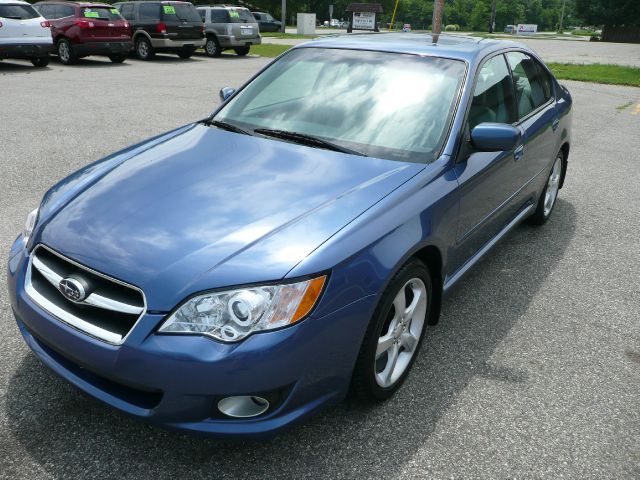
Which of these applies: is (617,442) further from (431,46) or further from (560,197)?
(560,197)

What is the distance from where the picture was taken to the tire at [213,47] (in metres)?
20.8

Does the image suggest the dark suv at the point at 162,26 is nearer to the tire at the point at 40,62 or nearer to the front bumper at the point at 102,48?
the front bumper at the point at 102,48

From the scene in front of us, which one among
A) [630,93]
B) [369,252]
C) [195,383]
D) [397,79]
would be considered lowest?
[630,93]

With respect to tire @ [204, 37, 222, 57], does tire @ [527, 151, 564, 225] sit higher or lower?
higher

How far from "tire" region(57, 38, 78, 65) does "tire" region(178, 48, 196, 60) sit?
12.6 feet

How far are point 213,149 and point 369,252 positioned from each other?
1223 mm

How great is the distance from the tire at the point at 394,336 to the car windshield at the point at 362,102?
0.67 metres

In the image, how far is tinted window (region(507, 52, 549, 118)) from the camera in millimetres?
4238

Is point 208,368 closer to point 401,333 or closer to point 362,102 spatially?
point 401,333

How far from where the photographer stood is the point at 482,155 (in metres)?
3.44

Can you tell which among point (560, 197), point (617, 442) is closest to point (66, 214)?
point (617, 442)

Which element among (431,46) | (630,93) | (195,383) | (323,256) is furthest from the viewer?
(630,93)

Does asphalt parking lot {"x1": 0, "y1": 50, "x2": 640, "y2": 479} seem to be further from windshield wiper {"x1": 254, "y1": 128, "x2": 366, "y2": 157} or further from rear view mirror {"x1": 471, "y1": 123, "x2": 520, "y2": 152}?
windshield wiper {"x1": 254, "y1": 128, "x2": 366, "y2": 157}

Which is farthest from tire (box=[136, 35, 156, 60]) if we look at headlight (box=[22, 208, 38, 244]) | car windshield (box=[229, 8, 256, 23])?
headlight (box=[22, 208, 38, 244])
